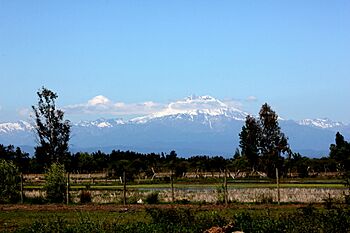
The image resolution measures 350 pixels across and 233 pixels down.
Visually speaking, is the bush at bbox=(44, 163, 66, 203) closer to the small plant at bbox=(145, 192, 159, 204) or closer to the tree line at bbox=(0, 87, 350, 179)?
the small plant at bbox=(145, 192, 159, 204)

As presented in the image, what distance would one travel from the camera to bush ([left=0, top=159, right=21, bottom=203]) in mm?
37125

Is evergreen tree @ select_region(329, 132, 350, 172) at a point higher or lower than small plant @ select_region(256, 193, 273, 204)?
higher

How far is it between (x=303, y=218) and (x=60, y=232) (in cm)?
736

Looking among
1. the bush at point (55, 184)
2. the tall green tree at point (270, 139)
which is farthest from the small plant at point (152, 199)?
the tall green tree at point (270, 139)

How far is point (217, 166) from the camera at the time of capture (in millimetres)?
86062

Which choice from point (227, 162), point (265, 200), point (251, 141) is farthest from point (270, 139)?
point (265, 200)

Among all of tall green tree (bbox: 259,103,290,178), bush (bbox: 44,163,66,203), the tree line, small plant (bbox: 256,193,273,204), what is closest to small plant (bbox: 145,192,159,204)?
bush (bbox: 44,163,66,203)

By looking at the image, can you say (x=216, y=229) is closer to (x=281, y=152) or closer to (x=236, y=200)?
(x=236, y=200)

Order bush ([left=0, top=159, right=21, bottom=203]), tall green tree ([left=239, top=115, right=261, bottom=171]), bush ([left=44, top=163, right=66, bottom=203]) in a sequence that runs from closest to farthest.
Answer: bush ([left=44, top=163, right=66, bottom=203]) < bush ([left=0, top=159, right=21, bottom=203]) < tall green tree ([left=239, top=115, right=261, bottom=171])

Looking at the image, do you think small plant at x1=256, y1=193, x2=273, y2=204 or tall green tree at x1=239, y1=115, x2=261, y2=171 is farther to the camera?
tall green tree at x1=239, y1=115, x2=261, y2=171

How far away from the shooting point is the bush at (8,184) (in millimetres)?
37125

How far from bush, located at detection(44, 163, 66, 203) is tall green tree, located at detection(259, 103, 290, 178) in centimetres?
3672

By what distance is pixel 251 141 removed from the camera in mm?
76250

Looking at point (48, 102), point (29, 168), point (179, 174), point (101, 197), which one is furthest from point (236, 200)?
point (29, 168)
